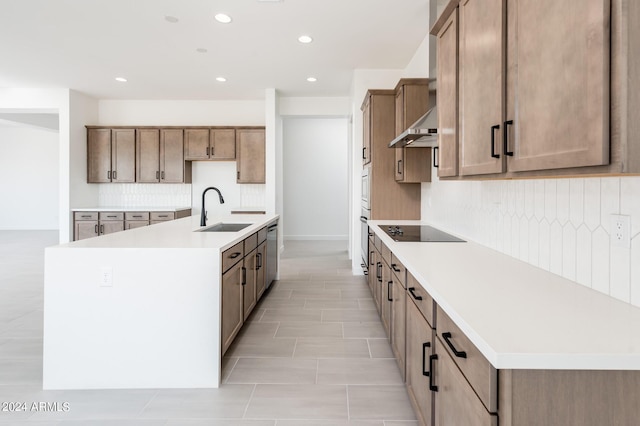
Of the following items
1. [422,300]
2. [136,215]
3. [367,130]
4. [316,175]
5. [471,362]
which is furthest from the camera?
[316,175]

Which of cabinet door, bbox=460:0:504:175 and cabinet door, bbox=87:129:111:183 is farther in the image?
cabinet door, bbox=87:129:111:183

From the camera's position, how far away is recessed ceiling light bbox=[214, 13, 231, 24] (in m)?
3.83

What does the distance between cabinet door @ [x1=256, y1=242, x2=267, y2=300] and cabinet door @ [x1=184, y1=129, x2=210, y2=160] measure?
11.3 ft

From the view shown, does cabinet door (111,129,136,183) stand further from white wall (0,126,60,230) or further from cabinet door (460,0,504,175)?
cabinet door (460,0,504,175)

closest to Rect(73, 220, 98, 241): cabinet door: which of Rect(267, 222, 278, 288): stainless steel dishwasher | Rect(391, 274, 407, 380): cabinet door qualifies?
Rect(267, 222, 278, 288): stainless steel dishwasher

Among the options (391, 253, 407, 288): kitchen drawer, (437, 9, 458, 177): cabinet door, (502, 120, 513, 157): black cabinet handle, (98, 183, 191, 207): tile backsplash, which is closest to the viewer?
(502, 120, 513, 157): black cabinet handle

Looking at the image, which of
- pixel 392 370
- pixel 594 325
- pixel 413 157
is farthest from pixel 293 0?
pixel 594 325

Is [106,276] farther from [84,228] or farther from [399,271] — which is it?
[84,228]

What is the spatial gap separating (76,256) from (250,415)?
1.37 meters

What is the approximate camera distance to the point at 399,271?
92.6 inches

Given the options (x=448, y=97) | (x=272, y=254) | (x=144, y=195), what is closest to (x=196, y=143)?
(x=144, y=195)

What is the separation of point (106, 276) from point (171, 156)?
16.9 ft

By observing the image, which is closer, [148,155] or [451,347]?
[451,347]

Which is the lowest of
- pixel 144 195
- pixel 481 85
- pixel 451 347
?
pixel 451 347
